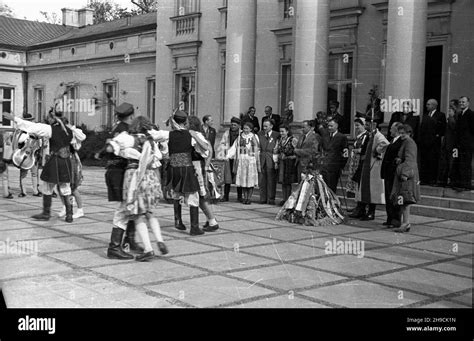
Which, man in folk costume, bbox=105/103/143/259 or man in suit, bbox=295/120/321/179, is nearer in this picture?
man in folk costume, bbox=105/103/143/259

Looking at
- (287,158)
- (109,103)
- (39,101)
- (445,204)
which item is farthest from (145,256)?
(39,101)

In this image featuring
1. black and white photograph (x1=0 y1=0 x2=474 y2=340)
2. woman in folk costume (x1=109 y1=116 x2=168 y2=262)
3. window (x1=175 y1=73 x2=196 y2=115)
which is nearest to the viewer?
black and white photograph (x1=0 y1=0 x2=474 y2=340)

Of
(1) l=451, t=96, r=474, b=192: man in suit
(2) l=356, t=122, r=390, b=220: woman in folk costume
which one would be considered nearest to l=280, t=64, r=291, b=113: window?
(2) l=356, t=122, r=390, b=220: woman in folk costume

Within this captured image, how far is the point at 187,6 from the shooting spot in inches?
933

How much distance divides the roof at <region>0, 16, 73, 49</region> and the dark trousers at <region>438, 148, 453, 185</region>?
25243 millimetres

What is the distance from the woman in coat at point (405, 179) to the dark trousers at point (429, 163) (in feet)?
7.51

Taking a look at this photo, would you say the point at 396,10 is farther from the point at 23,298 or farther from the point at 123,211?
the point at 23,298

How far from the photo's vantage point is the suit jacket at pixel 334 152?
12594 millimetres

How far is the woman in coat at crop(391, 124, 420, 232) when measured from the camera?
1039 cm

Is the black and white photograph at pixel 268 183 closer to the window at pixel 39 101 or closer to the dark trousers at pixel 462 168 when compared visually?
the dark trousers at pixel 462 168

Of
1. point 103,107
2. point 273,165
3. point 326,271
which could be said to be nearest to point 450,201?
point 273,165

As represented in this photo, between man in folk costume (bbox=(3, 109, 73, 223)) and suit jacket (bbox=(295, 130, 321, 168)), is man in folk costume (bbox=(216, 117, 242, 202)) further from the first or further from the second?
man in folk costume (bbox=(3, 109, 73, 223))

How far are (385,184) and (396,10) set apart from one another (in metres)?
4.76

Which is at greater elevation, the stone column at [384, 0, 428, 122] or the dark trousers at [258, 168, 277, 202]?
the stone column at [384, 0, 428, 122]
